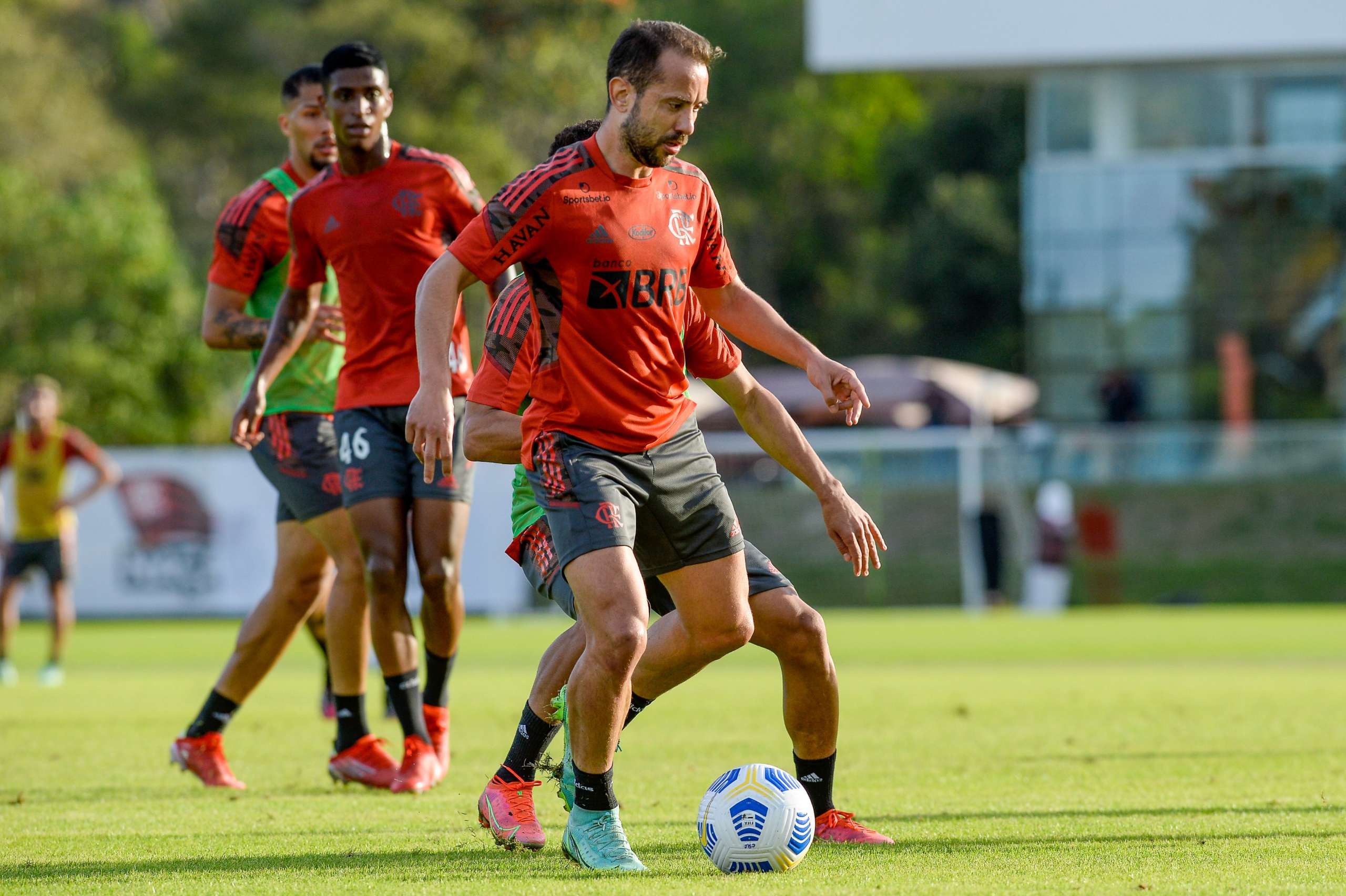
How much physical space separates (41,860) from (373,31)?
41.2 m

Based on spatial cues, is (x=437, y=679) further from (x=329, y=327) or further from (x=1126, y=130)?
(x=1126, y=130)

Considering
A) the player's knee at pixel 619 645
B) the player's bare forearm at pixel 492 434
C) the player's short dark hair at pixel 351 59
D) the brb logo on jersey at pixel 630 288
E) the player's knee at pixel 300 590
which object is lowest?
the player's knee at pixel 300 590

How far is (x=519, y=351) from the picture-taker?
18.9 feet

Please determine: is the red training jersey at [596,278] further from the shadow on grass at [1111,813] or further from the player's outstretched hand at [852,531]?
the shadow on grass at [1111,813]

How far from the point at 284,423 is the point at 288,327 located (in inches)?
21.5

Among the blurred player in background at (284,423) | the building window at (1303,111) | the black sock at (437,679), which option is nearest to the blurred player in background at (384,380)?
the black sock at (437,679)

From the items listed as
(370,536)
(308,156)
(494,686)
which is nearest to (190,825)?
(370,536)

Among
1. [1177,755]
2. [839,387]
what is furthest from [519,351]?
[1177,755]

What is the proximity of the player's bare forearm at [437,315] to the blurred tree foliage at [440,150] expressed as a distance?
1299 inches

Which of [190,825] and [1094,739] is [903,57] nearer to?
[1094,739]

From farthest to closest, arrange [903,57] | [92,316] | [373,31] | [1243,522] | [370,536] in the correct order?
[373,31], [92,316], [903,57], [1243,522], [370,536]

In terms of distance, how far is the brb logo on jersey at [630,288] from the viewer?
5250mm

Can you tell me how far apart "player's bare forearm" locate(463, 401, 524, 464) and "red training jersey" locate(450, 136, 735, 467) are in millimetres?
401

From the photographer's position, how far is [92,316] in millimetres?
37469
